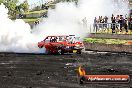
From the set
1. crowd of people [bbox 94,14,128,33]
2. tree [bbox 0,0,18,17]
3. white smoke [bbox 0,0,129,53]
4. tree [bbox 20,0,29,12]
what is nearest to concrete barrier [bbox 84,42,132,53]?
crowd of people [bbox 94,14,128,33]

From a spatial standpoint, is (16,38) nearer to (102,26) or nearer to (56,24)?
(102,26)

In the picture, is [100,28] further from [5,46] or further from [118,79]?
[118,79]

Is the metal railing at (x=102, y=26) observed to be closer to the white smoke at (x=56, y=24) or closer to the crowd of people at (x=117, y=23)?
the crowd of people at (x=117, y=23)

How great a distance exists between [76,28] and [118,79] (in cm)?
3366

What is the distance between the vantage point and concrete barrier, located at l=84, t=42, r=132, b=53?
3225cm

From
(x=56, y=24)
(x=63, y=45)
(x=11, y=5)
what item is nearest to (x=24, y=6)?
(x=11, y=5)

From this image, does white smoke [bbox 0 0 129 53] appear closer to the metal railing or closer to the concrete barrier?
the metal railing

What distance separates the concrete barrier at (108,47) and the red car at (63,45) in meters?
2.44

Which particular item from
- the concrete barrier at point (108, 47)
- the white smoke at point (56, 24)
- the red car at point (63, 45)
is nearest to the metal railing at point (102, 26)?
the white smoke at point (56, 24)

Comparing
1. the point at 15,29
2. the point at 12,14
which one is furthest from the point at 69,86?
the point at 12,14

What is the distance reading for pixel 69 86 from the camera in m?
14.6

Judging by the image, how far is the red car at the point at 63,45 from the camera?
32.3 meters

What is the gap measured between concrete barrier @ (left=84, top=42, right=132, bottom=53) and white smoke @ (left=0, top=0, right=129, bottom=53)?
4.34 metres

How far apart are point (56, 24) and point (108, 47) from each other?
52.7ft
